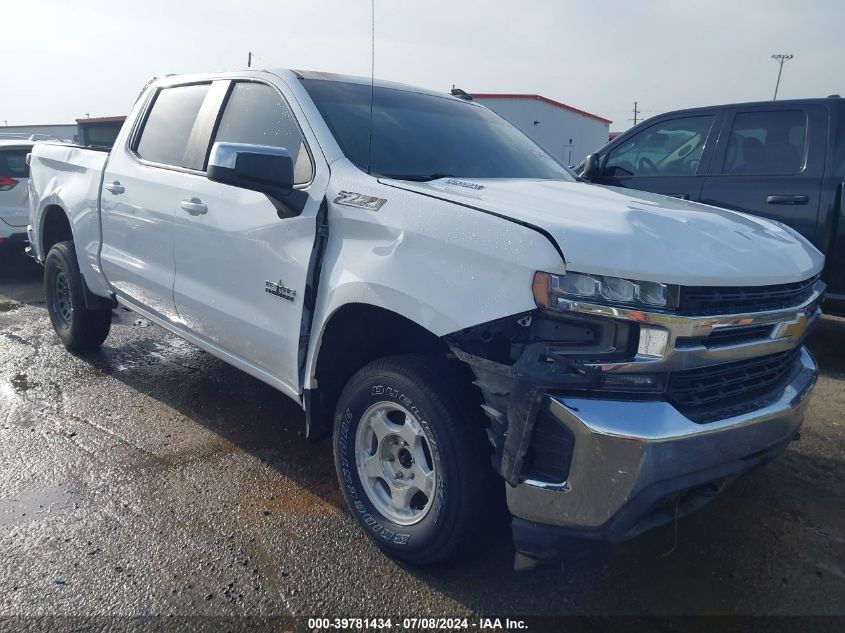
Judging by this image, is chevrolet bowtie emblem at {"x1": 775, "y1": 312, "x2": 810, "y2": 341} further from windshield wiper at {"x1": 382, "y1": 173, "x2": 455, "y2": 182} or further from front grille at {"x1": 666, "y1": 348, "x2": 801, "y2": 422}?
windshield wiper at {"x1": 382, "y1": 173, "x2": 455, "y2": 182}

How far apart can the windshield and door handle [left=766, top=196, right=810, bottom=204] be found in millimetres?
2341

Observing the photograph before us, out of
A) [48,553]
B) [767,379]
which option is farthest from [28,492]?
[767,379]

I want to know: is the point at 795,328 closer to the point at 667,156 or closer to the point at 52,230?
the point at 667,156

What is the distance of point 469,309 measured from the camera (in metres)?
2.32

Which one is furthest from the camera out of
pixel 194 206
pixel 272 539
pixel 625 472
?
pixel 194 206

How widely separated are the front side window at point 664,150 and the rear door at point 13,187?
22.4ft

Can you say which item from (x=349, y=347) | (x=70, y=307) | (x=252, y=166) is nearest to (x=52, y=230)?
(x=70, y=307)

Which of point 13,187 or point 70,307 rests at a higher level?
point 13,187

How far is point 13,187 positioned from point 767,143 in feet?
26.8

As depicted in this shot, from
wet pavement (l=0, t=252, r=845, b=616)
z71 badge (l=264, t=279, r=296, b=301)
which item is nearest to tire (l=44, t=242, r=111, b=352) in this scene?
wet pavement (l=0, t=252, r=845, b=616)

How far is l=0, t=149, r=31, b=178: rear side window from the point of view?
846 cm

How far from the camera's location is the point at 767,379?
263 cm

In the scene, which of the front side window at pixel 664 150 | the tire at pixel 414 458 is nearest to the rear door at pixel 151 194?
the tire at pixel 414 458

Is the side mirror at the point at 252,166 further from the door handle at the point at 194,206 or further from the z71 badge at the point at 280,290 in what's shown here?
the door handle at the point at 194,206
